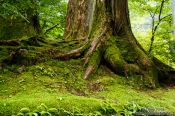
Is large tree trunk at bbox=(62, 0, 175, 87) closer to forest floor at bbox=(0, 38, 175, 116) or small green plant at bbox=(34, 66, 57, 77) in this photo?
forest floor at bbox=(0, 38, 175, 116)

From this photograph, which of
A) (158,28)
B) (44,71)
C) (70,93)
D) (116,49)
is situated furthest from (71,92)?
(158,28)

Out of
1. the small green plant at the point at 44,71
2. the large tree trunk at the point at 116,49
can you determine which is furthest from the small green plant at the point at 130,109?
the small green plant at the point at 44,71

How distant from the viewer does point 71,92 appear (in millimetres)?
5113

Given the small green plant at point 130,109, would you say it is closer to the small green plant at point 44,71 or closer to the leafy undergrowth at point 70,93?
the leafy undergrowth at point 70,93

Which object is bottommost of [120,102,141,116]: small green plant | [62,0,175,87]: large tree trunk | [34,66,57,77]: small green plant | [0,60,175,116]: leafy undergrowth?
[120,102,141,116]: small green plant

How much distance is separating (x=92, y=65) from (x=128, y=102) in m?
1.48

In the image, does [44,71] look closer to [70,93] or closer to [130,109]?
[70,93]

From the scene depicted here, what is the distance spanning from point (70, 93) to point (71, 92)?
0.34 ft

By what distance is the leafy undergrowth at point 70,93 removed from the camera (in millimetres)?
4129

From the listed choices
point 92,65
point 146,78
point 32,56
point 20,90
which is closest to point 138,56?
point 146,78

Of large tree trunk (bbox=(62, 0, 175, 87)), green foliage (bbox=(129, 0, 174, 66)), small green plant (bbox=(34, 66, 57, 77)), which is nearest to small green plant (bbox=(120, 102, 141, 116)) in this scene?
large tree trunk (bbox=(62, 0, 175, 87))

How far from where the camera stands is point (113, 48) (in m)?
6.44

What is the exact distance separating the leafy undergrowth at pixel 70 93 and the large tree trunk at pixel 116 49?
0.21 m

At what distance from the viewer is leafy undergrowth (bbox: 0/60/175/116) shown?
13.5 feet
